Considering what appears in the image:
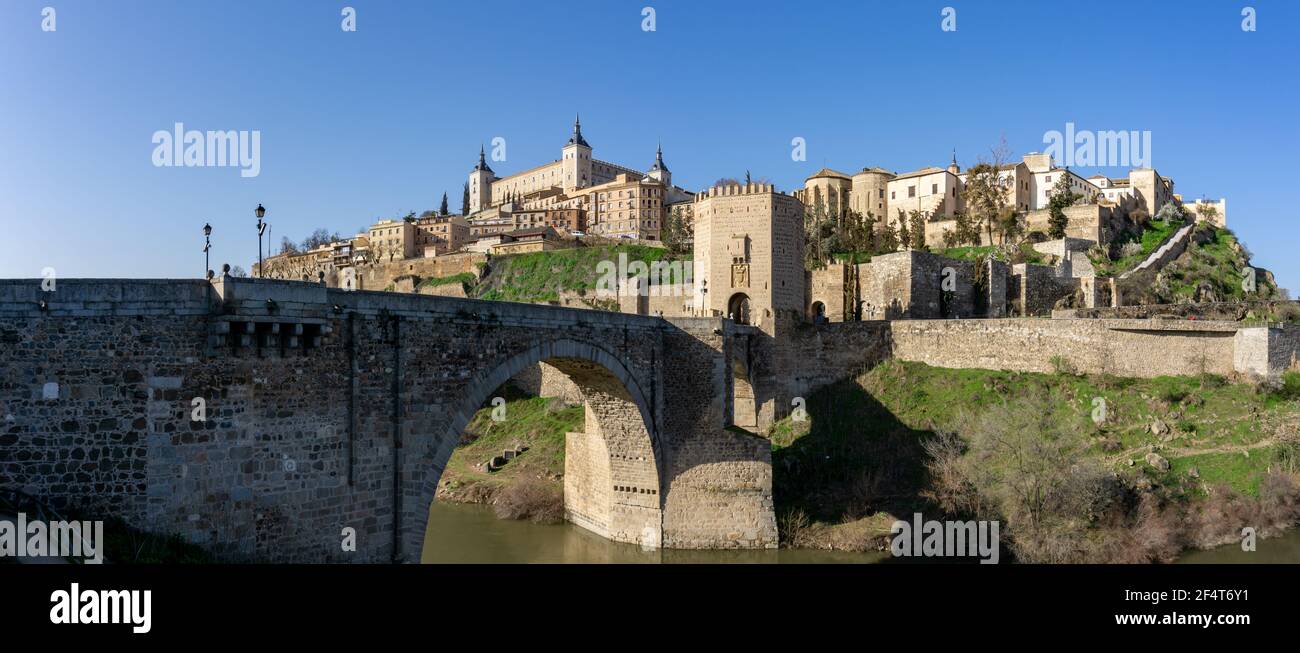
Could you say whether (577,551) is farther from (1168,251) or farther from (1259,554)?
(1168,251)

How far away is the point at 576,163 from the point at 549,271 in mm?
56343

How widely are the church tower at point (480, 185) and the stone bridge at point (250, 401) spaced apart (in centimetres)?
11871

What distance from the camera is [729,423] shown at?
2609 centimetres

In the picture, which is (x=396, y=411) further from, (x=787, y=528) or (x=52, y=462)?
(x=787, y=528)

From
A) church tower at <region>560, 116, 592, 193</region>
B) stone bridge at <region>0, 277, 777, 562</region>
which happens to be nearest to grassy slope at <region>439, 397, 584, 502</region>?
stone bridge at <region>0, 277, 777, 562</region>

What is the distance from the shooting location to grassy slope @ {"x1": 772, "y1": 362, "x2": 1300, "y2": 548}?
82.0 feet

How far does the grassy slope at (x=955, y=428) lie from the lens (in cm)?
2500

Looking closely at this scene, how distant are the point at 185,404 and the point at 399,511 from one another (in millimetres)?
4477

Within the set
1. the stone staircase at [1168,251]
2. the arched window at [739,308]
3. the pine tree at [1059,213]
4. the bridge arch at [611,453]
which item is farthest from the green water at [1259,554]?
the pine tree at [1059,213]

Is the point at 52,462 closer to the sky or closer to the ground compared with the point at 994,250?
closer to the ground

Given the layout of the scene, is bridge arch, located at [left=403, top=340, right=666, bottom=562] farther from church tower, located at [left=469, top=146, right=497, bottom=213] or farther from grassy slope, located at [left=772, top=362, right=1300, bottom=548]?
church tower, located at [left=469, top=146, right=497, bottom=213]

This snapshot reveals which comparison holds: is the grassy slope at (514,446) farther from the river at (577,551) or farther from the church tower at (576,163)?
the church tower at (576,163)

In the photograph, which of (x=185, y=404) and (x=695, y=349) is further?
(x=695, y=349)

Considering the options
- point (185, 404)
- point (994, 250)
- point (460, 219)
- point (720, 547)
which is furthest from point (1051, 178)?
point (460, 219)
